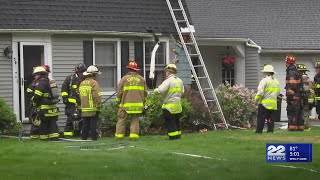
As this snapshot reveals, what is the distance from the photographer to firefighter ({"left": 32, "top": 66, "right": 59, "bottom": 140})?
47.0ft

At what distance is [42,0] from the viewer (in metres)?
17.4

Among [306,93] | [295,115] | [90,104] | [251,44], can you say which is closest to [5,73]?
[90,104]

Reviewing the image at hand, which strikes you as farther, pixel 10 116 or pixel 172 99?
pixel 10 116

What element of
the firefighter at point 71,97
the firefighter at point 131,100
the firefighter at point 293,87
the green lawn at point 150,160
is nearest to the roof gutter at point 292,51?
the firefighter at point 293,87

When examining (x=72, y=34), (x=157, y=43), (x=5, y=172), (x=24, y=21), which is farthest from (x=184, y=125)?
(x=5, y=172)

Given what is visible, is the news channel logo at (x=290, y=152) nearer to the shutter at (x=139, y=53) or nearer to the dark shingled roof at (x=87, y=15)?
the dark shingled roof at (x=87, y=15)

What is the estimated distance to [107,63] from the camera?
18078 mm

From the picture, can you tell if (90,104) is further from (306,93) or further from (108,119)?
(306,93)

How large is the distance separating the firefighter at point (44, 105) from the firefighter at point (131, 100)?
1.48 metres

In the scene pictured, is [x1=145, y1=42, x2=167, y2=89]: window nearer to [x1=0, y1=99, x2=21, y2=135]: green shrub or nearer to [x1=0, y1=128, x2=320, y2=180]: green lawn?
[x1=0, y1=99, x2=21, y2=135]: green shrub

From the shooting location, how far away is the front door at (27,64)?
665 inches

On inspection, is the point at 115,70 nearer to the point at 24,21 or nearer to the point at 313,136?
the point at 24,21

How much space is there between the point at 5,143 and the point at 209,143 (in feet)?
14.3

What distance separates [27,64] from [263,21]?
1013 cm
